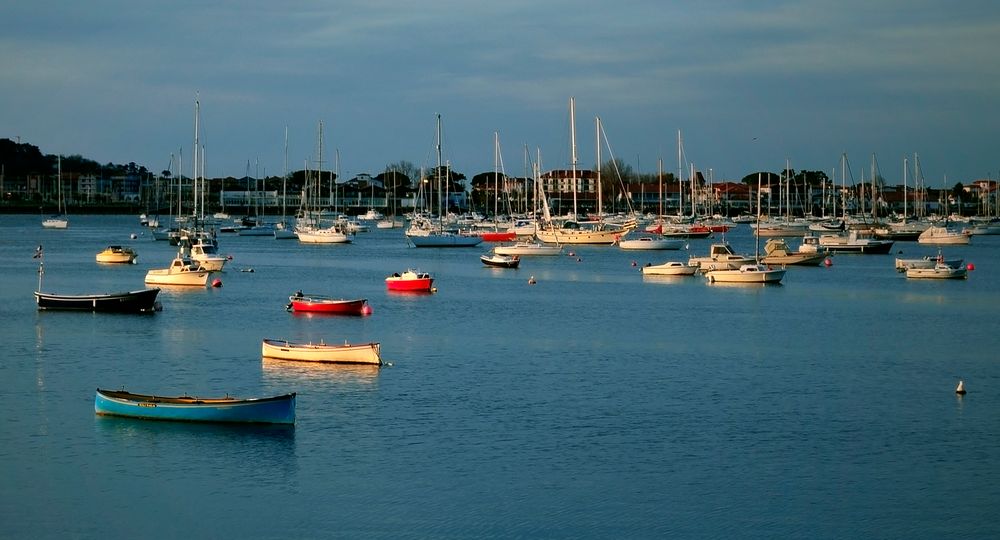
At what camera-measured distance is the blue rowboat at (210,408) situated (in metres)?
29.7

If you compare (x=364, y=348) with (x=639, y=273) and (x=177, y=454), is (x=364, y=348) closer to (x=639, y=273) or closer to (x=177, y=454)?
(x=177, y=454)

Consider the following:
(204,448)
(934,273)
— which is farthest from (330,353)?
(934,273)

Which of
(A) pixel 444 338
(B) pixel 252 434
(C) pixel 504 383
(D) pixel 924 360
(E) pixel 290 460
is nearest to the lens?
(E) pixel 290 460

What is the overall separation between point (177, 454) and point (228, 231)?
422 ft

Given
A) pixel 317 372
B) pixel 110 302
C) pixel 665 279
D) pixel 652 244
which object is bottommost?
pixel 317 372

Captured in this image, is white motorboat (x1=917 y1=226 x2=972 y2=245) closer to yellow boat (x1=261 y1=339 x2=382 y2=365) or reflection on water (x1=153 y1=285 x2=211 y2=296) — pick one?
reflection on water (x1=153 y1=285 x2=211 y2=296)

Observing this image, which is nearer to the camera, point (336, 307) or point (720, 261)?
point (336, 307)

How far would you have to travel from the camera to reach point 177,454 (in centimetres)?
2792

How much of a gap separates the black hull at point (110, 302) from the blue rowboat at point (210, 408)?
24.2m

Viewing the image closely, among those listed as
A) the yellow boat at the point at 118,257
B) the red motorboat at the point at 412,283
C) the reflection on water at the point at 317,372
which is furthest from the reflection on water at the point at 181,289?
the reflection on water at the point at 317,372

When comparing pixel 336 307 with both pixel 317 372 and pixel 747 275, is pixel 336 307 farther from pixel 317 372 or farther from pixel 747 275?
pixel 747 275

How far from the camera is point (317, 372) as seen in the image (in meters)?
37.8

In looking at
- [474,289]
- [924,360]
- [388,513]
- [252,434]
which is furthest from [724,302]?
[388,513]

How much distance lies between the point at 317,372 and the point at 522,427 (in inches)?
369
